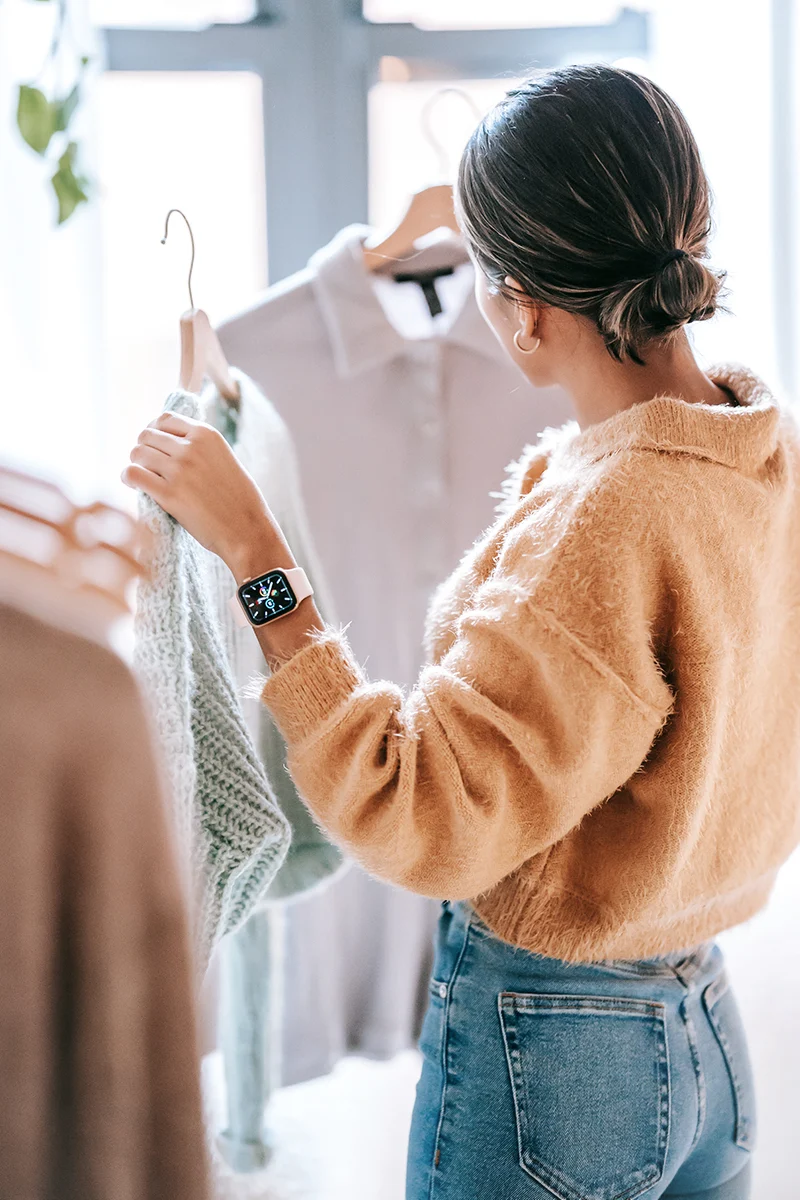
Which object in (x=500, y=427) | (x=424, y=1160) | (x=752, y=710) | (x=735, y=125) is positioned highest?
(x=735, y=125)

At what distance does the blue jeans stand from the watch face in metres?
0.28

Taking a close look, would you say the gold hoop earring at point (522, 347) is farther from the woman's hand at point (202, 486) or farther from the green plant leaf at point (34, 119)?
the green plant leaf at point (34, 119)


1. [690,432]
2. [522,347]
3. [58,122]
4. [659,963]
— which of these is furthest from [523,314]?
[58,122]

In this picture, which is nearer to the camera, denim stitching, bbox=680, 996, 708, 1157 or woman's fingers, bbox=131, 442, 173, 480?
woman's fingers, bbox=131, 442, 173, 480

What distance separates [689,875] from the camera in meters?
0.71

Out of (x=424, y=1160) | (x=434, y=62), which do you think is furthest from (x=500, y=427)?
(x=424, y=1160)

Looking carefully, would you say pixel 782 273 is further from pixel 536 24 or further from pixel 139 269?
pixel 139 269

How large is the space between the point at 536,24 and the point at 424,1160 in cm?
129

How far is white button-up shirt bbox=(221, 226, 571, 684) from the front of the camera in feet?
3.38

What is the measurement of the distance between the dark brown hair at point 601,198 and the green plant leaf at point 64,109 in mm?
539

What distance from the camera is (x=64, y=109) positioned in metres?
1.02

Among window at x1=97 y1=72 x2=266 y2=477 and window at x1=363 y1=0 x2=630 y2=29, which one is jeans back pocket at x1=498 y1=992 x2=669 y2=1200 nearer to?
window at x1=97 y1=72 x2=266 y2=477

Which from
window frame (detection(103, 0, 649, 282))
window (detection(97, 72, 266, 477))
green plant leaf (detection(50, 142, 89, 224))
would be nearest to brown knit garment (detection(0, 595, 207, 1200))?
green plant leaf (detection(50, 142, 89, 224))

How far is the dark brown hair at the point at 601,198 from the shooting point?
0.63 meters
